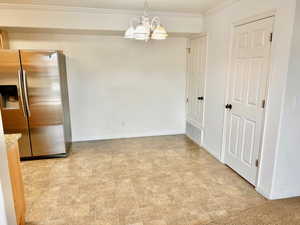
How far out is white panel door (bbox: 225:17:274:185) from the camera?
2637mm

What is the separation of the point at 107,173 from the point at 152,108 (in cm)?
208

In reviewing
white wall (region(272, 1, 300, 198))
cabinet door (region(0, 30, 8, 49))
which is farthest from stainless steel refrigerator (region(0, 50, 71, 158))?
white wall (region(272, 1, 300, 198))

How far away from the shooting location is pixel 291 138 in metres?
2.46

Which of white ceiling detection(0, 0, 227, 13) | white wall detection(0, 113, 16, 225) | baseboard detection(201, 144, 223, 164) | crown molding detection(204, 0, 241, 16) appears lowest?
baseboard detection(201, 144, 223, 164)

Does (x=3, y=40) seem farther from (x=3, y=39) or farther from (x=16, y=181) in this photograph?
(x=16, y=181)

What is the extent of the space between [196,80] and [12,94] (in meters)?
3.34

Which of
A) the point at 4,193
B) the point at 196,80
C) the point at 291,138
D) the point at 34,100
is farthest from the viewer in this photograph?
the point at 196,80

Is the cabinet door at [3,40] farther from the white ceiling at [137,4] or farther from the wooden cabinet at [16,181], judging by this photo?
the wooden cabinet at [16,181]

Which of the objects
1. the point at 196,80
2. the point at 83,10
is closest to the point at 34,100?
the point at 83,10

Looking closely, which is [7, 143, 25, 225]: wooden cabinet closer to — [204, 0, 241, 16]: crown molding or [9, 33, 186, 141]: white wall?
[9, 33, 186, 141]: white wall

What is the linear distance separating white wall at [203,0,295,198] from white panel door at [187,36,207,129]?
8.4 inches

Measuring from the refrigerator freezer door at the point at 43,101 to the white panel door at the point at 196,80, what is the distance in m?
2.58

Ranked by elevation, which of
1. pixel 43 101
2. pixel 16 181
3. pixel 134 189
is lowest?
pixel 134 189

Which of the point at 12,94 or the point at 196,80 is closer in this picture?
the point at 12,94
